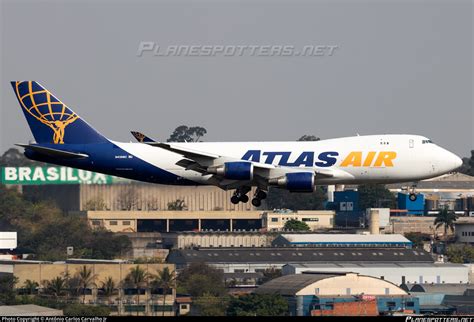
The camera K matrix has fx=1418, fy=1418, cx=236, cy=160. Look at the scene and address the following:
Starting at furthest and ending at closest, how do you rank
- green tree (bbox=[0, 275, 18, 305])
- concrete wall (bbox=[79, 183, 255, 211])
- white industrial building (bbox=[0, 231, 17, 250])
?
white industrial building (bbox=[0, 231, 17, 250]) < concrete wall (bbox=[79, 183, 255, 211]) < green tree (bbox=[0, 275, 18, 305])

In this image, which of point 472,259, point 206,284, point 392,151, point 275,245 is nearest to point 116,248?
point 275,245

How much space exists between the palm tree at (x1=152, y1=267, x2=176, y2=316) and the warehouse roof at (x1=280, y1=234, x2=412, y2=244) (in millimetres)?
34293

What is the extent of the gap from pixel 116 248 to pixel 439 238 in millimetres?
42323

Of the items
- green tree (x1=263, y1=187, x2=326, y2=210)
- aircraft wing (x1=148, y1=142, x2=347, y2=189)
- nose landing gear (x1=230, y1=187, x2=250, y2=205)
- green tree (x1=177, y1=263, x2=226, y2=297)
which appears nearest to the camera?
aircraft wing (x1=148, y1=142, x2=347, y2=189)

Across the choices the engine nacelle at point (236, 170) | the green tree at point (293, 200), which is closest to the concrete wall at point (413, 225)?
the green tree at point (293, 200)

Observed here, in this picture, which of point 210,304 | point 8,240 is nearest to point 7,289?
point 210,304

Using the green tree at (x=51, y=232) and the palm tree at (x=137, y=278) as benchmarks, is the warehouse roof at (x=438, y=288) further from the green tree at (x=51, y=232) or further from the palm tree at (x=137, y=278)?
the green tree at (x=51, y=232)

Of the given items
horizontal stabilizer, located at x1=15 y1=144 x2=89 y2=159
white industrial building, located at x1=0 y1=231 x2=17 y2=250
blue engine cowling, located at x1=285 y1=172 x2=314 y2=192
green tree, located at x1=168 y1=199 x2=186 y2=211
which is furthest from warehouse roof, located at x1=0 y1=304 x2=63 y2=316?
white industrial building, located at x1=0 y1=231 x2=17 y2=250

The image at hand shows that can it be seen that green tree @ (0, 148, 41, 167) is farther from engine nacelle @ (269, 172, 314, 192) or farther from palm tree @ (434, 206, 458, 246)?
engine nacelle @ (269, 172, 314, 192)

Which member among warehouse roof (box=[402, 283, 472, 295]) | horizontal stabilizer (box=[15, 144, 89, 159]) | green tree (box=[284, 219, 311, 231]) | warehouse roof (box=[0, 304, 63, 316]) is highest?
horizontal stabilizer (box=[15, 144, 89, 159])

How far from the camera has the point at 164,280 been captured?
327ft

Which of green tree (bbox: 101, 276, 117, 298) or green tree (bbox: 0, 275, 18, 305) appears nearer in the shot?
green tree (bbox: 0, 275, 18, 305)

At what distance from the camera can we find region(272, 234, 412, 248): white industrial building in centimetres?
13325

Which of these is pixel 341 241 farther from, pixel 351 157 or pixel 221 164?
pixel 351 157
